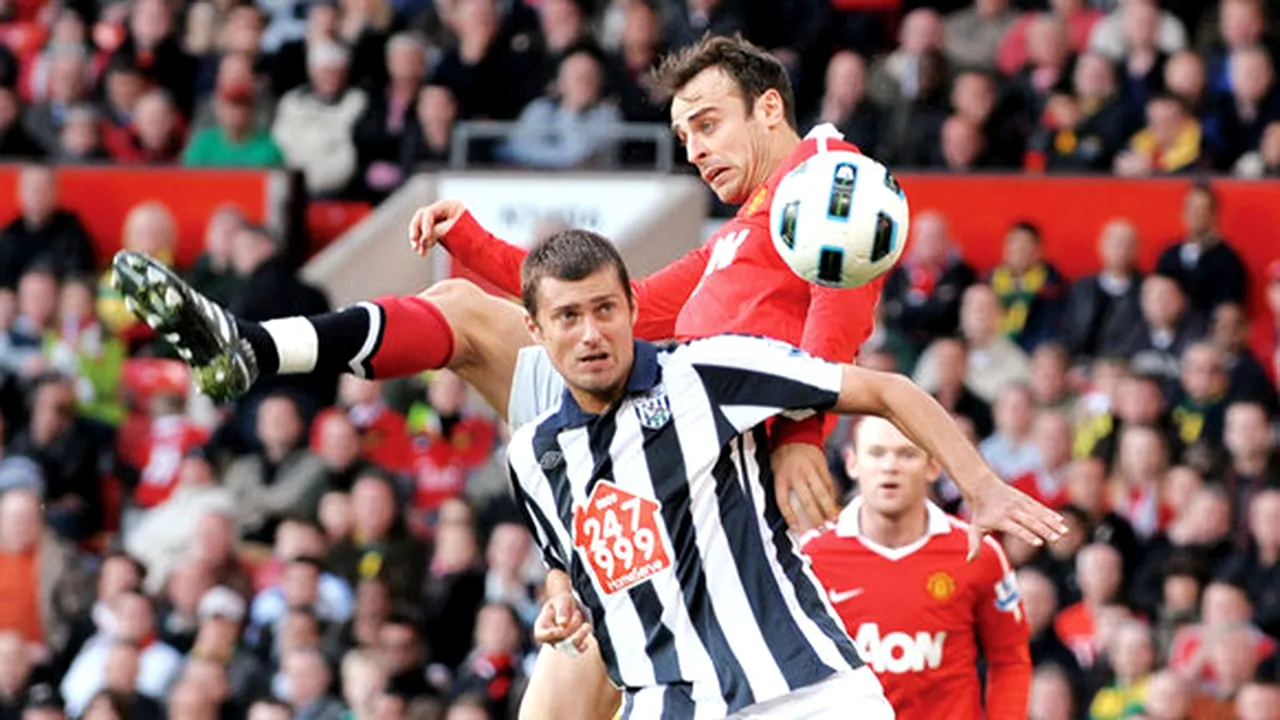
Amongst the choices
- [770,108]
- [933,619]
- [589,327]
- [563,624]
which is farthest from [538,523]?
[933,619]

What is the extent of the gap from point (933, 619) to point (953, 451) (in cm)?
260

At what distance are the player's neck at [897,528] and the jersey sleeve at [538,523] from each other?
2.18 metres

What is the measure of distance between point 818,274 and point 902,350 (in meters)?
7.15

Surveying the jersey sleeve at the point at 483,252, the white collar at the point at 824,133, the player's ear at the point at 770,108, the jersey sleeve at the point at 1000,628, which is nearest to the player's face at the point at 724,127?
the player's ear at the point at 770,108

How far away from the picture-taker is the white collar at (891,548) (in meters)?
9.33

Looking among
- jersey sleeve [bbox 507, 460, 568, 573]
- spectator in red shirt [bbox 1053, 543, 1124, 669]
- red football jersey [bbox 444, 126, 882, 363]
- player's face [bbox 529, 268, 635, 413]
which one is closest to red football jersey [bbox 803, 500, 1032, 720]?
red football jersey [bbox 444, 126, 882, 363]

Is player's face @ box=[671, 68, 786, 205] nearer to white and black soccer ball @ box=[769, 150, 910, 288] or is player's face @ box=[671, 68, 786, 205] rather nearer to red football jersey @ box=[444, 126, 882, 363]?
red football jersey @ box=[444, 126, 882, 363]

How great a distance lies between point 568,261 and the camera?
6.87 meters

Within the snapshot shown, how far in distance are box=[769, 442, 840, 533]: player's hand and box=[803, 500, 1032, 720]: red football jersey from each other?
2063mm

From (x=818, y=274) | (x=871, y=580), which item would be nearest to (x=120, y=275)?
(x=818, y=274)

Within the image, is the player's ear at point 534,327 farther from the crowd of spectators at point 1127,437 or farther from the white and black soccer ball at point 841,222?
the crowd of spectators at point 1127,437

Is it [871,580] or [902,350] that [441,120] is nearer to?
[902,350]

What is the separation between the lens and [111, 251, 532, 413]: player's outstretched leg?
23.7 feet

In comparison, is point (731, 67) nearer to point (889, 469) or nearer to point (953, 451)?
point (953, 451)
